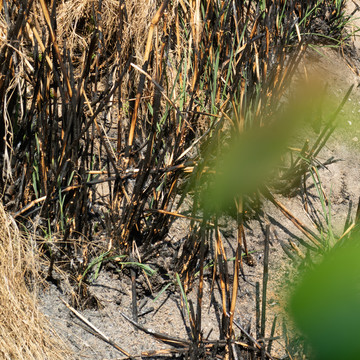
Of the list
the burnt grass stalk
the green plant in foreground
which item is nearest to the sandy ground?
the burnt grass stalk

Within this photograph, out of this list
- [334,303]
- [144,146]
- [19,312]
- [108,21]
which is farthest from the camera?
[108,21]

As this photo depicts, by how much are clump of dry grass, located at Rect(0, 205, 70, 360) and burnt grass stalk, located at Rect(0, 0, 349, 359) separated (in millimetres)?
85

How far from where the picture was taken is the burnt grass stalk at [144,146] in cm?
163

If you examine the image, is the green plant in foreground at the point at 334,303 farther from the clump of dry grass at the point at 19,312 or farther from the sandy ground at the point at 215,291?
the clump of dry grass at the point at 19,312

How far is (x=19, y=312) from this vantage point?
5.08 feet

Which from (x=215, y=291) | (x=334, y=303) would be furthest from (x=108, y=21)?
(x=334, y=303)

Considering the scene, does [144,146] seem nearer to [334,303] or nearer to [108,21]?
[108,21]

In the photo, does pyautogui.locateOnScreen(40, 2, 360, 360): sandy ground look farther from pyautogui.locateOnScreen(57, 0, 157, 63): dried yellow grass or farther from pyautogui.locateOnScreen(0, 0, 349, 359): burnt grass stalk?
pyautogui.locateOnScreen(57, 0, 157, 63): dried yellow grass

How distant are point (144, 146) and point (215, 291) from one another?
60 centimetres

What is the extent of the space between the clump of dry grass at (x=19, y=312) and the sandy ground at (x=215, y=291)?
0.08 meters

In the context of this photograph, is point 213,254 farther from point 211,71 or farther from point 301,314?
point 301,314

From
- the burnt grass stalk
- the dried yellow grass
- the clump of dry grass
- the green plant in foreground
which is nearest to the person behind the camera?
the green plant in foreground

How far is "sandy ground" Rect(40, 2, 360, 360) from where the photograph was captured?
167 centimetres

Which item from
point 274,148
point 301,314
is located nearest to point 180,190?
point 274,148
